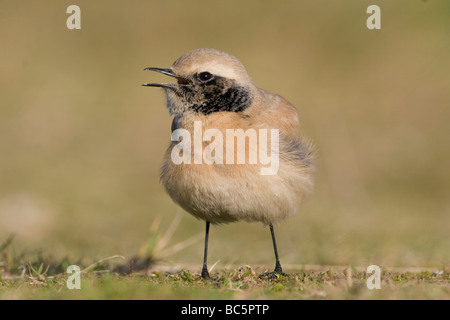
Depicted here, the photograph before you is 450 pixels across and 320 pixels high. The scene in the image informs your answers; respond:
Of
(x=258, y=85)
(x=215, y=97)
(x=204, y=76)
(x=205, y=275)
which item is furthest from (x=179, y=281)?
(x=258, y=85)

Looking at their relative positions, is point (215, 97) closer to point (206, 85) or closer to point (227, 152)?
point (206, 85)

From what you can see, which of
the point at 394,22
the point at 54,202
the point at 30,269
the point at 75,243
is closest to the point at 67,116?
the point at 54,202

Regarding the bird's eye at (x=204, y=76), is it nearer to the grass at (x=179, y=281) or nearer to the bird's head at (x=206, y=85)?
the bird's head at (x=206, y=85)

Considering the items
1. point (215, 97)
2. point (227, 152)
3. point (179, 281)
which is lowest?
point (179, 281)

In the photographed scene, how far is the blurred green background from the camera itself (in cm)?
955

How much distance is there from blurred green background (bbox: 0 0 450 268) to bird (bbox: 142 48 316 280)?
148 cm

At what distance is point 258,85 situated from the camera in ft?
49.7

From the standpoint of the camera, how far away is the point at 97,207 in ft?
37.5

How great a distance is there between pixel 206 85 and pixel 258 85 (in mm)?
8865

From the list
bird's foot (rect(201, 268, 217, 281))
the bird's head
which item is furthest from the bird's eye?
bird's foot (rect(201, 268, 217, 281))

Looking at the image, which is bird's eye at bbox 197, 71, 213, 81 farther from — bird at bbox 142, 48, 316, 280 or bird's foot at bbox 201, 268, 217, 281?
bird's foot at bbox 201, 268, 217, 281

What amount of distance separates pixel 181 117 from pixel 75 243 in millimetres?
3517

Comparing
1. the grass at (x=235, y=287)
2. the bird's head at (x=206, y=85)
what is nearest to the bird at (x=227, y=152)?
the bird's head at (x=206, y=85)
